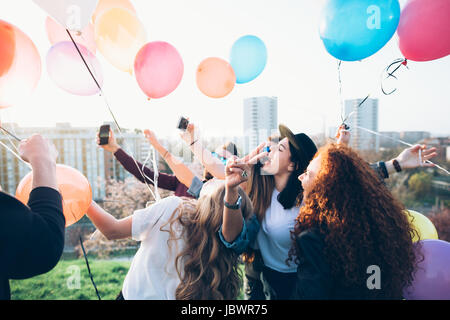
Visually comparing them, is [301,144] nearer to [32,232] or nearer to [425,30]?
[425,30]

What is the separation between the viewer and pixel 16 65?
4.32 ft

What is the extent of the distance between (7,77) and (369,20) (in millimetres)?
2018

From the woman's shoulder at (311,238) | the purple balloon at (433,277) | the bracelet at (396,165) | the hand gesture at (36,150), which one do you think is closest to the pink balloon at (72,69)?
the hand gesture at (36,150)

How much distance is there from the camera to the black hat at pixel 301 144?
158 centimetres

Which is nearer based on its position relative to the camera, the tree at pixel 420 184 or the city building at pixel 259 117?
the city building at pixel 259 117

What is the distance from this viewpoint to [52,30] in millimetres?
1923

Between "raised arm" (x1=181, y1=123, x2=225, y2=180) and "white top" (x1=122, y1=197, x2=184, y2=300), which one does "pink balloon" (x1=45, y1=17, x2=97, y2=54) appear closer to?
"raised arm" (x1=181, y1=123, x2=225, y2=180)

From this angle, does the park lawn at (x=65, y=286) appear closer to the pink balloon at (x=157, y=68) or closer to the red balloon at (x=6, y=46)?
the pink balloon at (x=157, y=68)

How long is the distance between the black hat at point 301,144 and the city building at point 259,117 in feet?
2.61

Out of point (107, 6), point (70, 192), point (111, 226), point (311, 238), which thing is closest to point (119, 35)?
point (107, 6)

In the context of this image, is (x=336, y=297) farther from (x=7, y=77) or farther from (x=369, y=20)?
(x=7, y=77)

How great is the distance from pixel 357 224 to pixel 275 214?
1.71 feet

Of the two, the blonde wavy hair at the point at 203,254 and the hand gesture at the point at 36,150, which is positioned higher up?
the hand gesture at the point at 36,150
